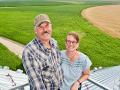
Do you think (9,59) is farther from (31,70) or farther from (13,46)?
(31,70)

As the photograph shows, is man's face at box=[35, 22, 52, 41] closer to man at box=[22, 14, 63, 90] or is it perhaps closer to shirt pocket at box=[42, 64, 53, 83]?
man at box=[22, 14, 63, 90]

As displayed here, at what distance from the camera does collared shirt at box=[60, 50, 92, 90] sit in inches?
242

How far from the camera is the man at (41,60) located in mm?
5375

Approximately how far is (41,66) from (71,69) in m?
0.88

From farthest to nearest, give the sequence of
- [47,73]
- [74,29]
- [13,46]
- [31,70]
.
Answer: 1. [74,29]
2. [13,46]
3. [47,73]
4. [31,70]

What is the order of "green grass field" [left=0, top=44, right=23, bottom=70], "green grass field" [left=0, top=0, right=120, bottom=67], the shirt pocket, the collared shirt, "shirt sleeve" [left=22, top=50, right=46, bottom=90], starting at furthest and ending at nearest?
"green grass field" [left=0, top=0, right=120, bottom=67] → "green grass field" [left=0, top=44, right=23, bottom=70] → the collared shirt → the shirt pocket → "shirt sleeve" [left=22, top=50, right=46, bottom=90]

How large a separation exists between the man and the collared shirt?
43cm

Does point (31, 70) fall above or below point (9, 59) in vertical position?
above

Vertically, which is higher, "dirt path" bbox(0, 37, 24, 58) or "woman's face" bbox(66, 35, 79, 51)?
"woman's face" bbox(66, 35, 79, 51)

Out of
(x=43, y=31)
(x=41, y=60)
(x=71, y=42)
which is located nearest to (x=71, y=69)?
(x=71, y=42)

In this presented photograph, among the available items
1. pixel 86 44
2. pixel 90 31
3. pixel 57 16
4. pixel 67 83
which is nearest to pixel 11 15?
pixel 57 16

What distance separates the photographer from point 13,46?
31.9 meters

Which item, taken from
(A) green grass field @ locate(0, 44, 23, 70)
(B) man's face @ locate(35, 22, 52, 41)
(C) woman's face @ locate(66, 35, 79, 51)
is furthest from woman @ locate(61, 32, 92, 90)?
(A) green grass field @ locate(0, 44, 23, 70)

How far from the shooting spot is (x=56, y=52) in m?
5.84
